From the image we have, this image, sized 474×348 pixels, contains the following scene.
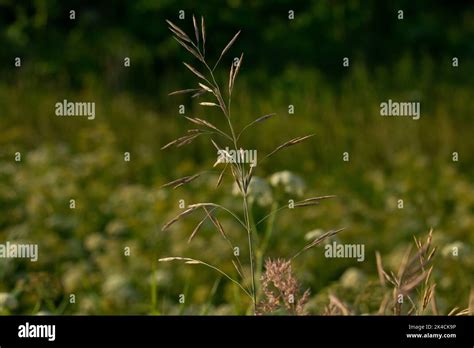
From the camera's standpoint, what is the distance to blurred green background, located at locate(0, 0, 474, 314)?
568 centimetres

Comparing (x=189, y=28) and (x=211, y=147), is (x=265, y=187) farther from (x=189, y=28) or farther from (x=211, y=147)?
(x=189, y=28)

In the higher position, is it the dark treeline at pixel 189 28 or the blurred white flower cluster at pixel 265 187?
the dark treeline at pixel 189 28

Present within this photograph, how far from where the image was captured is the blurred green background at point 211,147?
5680 millimetres

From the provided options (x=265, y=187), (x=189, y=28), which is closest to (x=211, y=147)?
(x=189, y=28)

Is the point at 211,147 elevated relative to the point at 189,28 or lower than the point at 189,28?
lower

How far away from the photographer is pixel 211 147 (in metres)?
8.67

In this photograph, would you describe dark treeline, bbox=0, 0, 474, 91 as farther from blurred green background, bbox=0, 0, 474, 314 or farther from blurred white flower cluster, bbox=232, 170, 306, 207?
blurred white flower cluster, bbox=232, 170, 306, 207

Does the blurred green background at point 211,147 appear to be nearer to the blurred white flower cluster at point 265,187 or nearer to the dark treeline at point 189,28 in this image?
the dark treeline at point 189,28

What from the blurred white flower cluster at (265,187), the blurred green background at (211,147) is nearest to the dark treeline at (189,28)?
the blurred green background at (211,147)

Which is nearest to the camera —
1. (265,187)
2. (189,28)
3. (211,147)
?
(265,187)

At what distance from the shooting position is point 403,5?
1297 centimetres

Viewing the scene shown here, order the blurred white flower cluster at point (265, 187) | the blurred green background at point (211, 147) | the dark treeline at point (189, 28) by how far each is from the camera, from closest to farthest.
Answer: the blurred white flower cluster at point (265, 187), the blurred green background at point (211, 147), the dark treeline at point (189, 28)
